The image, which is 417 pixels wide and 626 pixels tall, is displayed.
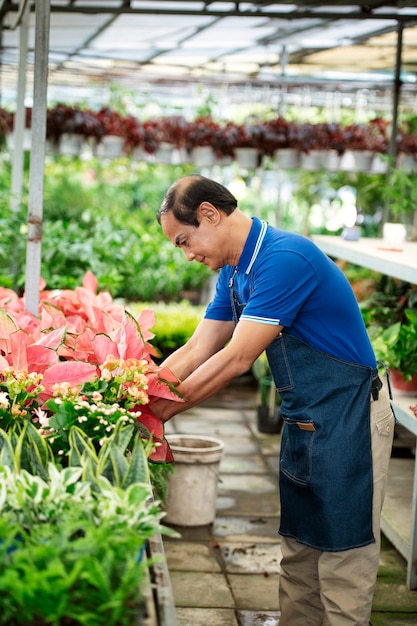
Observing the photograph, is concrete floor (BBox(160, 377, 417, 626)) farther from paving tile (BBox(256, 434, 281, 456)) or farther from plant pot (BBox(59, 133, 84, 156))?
plant pot (BBox(59, 133, 84, 156))

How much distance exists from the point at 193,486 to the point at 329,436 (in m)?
1.86

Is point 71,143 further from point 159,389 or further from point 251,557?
point 159,389

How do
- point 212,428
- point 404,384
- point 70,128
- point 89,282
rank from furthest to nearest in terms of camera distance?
1. point 70,128
2. point 212,428
3. point 404,384
4. point 89,282

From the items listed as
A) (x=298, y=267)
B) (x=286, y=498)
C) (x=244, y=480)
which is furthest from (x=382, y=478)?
(x=244, y=480)

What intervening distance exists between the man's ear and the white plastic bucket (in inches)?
79.1

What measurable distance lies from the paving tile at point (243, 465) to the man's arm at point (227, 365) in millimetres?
2964

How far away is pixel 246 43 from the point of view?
7531mm

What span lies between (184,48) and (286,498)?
5.79 m

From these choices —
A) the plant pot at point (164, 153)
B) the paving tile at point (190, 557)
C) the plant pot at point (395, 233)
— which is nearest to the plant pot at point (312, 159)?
the plant pot at point (164, 153)

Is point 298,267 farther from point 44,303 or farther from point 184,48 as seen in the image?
point 184,48

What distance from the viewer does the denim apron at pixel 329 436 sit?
2.54 metres

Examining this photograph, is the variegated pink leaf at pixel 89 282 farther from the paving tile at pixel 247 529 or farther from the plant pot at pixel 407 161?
the plant pot at pixel 407 161

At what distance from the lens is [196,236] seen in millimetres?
2473

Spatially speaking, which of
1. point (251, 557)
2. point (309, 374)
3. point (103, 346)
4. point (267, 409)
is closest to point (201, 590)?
point (251, 557)
